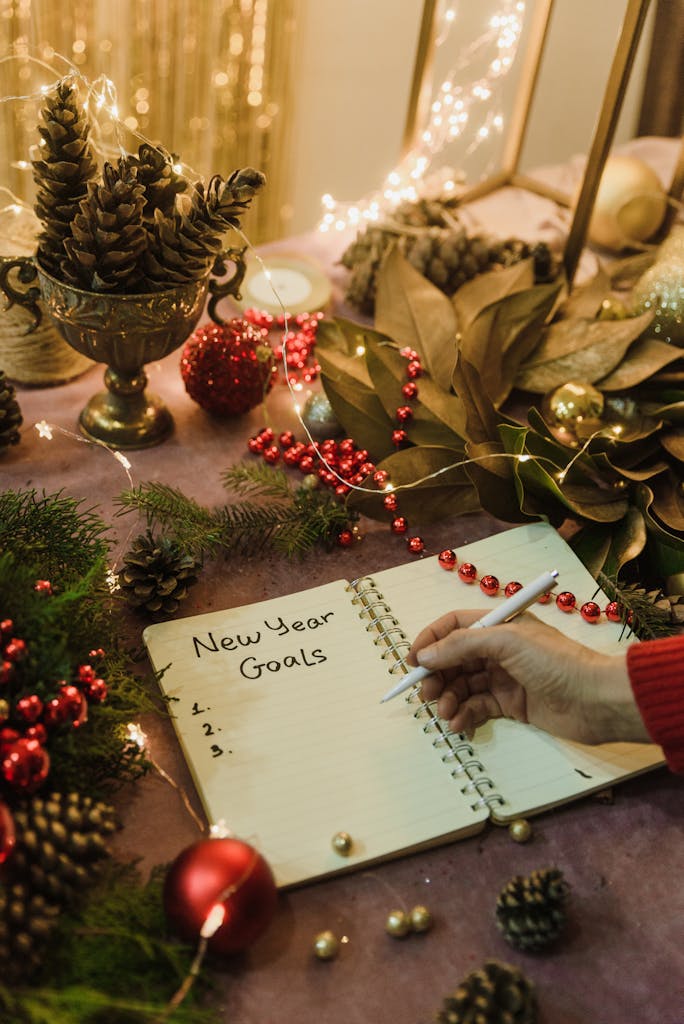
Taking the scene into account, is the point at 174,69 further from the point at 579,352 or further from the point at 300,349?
the point at 579,352

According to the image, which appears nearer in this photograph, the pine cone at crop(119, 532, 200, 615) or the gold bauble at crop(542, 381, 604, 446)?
the pine cone at crop(119, 532, 200, 615)

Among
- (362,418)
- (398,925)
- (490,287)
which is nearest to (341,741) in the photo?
(398,925)

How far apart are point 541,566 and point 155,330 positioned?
1.49 feet

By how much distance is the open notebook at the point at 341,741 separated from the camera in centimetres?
71

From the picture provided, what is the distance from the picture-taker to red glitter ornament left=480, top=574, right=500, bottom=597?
90 cm

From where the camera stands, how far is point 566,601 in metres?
0.88

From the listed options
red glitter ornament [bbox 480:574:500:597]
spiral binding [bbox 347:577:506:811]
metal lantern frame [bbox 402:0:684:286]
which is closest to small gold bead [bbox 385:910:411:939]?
spiral binding [bbox 347:577:506:811]

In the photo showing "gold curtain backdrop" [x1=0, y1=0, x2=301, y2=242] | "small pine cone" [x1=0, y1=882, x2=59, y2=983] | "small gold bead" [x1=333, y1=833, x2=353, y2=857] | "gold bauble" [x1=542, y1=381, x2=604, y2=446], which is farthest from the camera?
"gold curtain backdrop" [x1=0, y1=0, x2=301, y2=242]

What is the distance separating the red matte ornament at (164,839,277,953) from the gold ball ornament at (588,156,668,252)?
110cm

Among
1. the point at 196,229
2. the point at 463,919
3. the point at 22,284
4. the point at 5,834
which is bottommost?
the point at 463,919

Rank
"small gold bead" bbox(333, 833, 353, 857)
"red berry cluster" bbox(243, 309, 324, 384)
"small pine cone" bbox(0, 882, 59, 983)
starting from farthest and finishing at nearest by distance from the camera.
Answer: "red berry cluster" bbox(243, 309, 324, 384) → "small gold bead" bbox(333, 833, 353, 857) → "small pine cone" bbox(0, 882, 59, 983)

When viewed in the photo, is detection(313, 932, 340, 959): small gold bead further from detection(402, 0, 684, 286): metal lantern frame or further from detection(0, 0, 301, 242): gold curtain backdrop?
detection(0, 0, 301, 242): gold curtain backdrop

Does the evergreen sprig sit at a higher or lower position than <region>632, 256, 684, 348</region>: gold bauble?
lower

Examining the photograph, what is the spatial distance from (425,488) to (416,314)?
0.29 m
